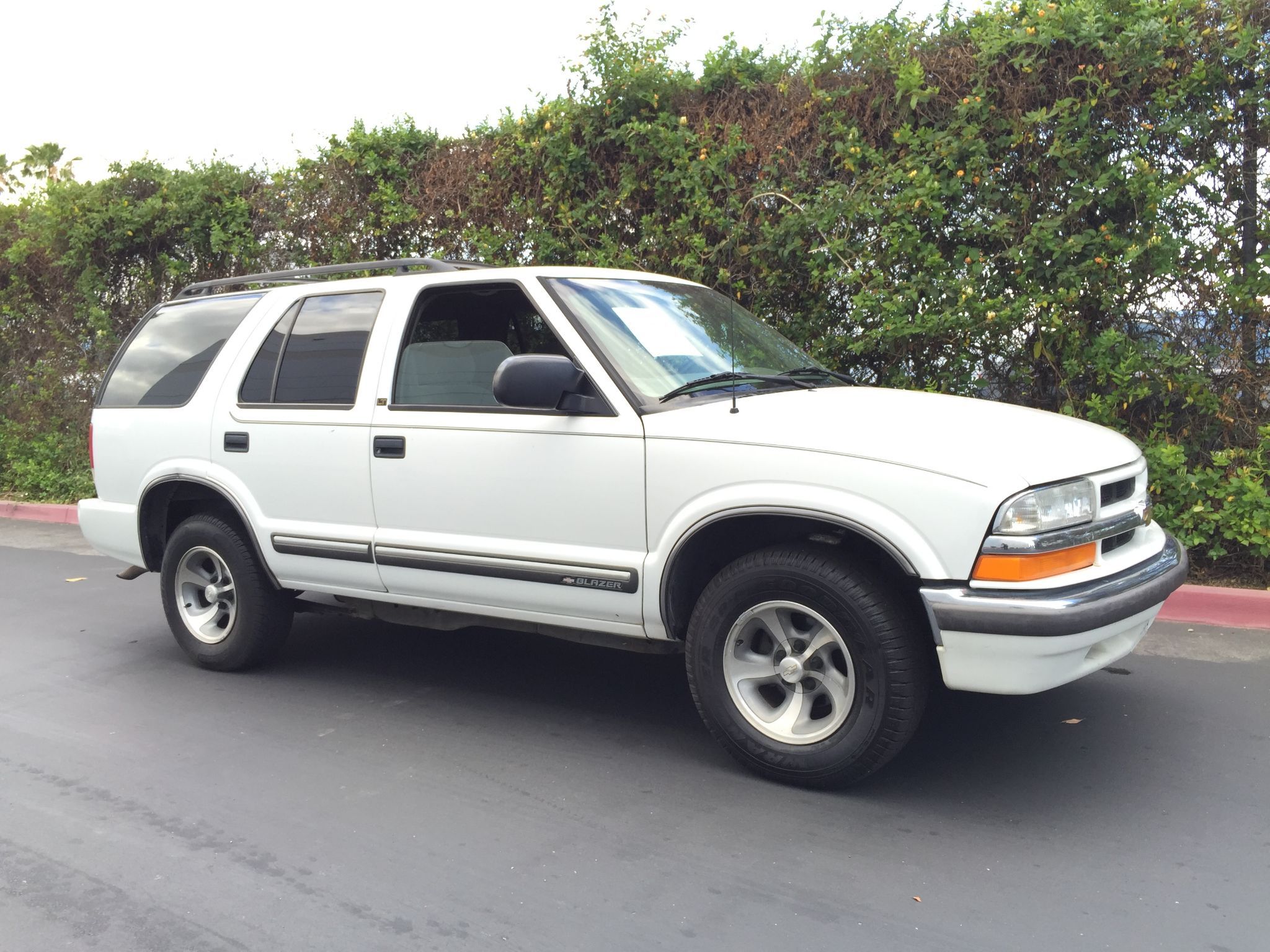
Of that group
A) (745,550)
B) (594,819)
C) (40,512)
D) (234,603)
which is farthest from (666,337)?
(40,512)

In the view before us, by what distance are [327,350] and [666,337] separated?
65.6 inches

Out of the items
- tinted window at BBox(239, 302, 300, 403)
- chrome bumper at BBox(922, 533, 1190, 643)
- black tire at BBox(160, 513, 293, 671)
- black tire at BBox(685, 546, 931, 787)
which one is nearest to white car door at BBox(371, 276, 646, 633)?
black tire at BBox(685, 546, 931, 787)

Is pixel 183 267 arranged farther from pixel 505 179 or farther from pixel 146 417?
pixel 146 417

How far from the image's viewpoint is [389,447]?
180 inches

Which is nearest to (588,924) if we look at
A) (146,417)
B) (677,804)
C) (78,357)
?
(677,804)

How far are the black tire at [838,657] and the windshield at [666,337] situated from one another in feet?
2.66

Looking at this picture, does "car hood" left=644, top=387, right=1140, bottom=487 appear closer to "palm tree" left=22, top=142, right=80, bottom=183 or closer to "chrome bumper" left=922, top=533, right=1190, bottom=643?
"chrome bumper" left=922, top=533, right=1190, bottom=643

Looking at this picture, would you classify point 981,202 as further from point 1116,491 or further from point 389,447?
point 389,447

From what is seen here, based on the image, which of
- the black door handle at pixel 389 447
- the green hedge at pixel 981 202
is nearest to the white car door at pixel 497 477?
the black door handle at pixel 389 447

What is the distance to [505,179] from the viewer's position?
27.8 ft

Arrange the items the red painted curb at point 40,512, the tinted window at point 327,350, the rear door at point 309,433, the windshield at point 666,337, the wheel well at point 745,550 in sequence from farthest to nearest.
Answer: the red painted curb at point 40,512
the tinted window at point 327,350
the rear door at point 309,433
the windshield at point 666,337
the wheel well at point 745,550

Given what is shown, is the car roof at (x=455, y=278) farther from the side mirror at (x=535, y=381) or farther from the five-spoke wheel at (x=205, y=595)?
the five-spoke wheel at (x=205, y=595)

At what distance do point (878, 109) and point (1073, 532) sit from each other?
14.2 ft

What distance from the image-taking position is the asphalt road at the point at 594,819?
2986 millimetres
